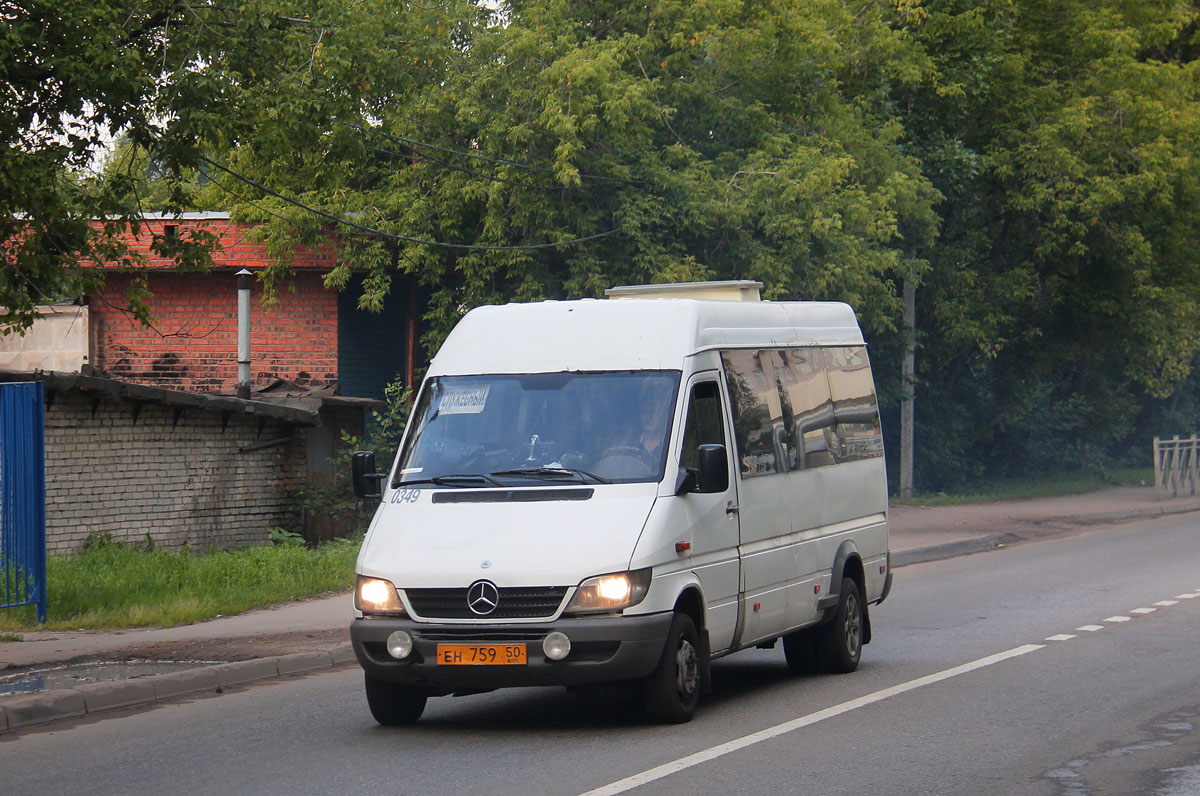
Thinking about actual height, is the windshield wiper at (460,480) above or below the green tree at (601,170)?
below

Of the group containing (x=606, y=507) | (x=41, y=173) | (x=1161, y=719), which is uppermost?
(x=41, y=173)

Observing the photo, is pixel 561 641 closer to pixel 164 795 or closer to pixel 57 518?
pixel 164 795

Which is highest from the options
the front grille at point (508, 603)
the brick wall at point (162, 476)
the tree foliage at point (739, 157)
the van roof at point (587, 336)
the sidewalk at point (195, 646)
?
the tree foliage at point (739, 157)

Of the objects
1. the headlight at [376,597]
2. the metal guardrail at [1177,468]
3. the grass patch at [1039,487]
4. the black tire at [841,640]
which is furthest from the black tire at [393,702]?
the metal guardrail at [1177,468]

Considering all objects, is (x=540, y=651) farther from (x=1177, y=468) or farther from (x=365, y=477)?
(x=1177, y=468)

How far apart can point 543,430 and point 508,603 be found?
1.28m

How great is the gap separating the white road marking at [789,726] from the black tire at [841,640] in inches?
23.4

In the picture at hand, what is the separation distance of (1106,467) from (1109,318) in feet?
38.2

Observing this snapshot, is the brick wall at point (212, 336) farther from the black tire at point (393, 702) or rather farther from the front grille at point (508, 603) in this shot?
the front grille at point (508, 603)

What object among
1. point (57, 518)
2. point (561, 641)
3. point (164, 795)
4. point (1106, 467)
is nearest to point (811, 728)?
point (561, 641)

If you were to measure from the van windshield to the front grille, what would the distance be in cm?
80

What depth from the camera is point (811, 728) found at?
8.59 meters

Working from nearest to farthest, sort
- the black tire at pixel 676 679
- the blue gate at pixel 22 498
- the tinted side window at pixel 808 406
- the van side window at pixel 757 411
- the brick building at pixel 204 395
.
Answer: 1. the black tire at pixel 676 679
2. the van side window at pixel 757 411
3. the tinted side window at pixel 808 406
4. the blue gate at pixel 22 498
5. the brick building at pixel 204 395

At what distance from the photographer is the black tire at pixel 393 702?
28.7ft
